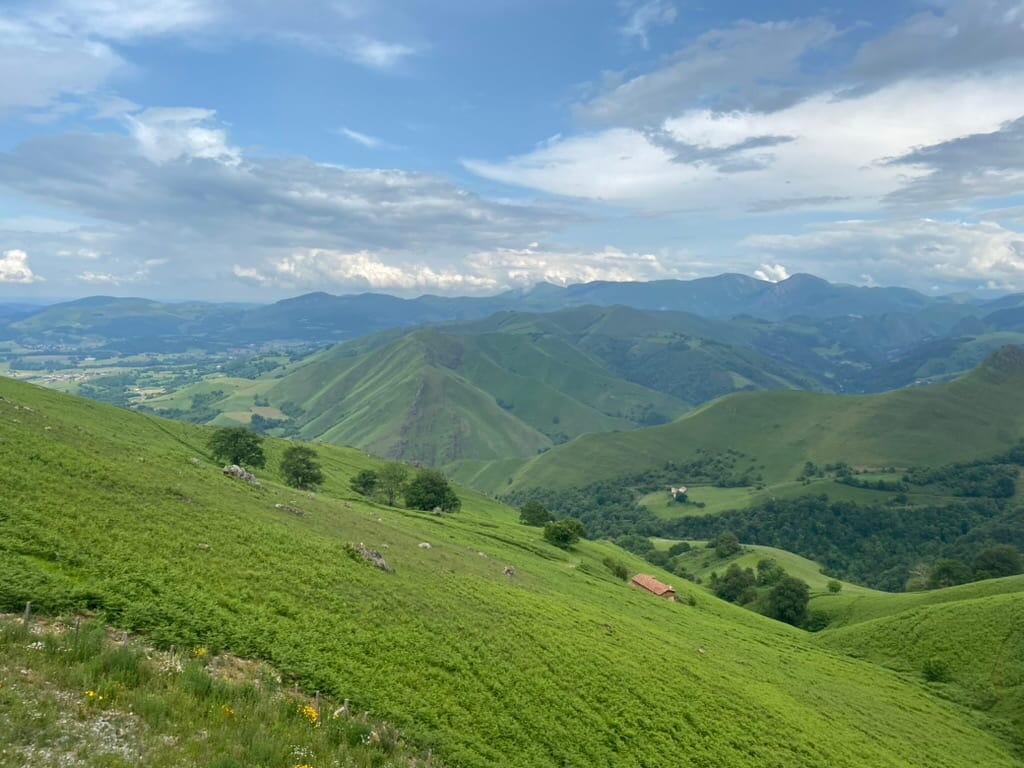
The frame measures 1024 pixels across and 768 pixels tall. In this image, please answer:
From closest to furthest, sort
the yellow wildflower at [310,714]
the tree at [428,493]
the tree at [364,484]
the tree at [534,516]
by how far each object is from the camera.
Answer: the yellow wildflower at [310,714] < the tree at [428,493] < the tree at [364,484] < the tree at [534,516]

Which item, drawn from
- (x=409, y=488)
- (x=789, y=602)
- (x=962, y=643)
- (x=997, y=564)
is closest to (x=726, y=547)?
(x=997, y=564)

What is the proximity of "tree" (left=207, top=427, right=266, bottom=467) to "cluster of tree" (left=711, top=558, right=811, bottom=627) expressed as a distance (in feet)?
345

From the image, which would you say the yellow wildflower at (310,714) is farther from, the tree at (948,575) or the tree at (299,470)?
the tree at (948,575)

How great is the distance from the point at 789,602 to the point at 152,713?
4783 inches

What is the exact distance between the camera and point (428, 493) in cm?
10631

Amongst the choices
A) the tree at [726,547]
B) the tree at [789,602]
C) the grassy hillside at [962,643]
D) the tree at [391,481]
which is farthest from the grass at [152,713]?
the tree at [726,547]

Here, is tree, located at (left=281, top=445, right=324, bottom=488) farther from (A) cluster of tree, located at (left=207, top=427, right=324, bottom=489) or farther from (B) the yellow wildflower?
(B) the yellow wildflower

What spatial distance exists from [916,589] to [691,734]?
138844mm

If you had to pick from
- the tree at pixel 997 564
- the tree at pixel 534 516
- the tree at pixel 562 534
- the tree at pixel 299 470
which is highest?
the tree at pixel 299 470

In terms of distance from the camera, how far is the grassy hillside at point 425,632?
2372 centimetres

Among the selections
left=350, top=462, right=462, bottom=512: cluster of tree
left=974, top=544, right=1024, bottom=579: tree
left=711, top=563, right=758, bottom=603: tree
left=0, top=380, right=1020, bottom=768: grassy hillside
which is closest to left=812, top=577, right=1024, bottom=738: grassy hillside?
left=0, top=380, right=1020, bottom=768: grassy hillside

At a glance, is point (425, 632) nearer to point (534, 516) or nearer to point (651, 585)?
point (651, 585)

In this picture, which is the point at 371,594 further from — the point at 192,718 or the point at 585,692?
the point at 192,718

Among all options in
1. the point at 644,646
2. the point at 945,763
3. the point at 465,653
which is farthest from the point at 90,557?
the point at 945,763
